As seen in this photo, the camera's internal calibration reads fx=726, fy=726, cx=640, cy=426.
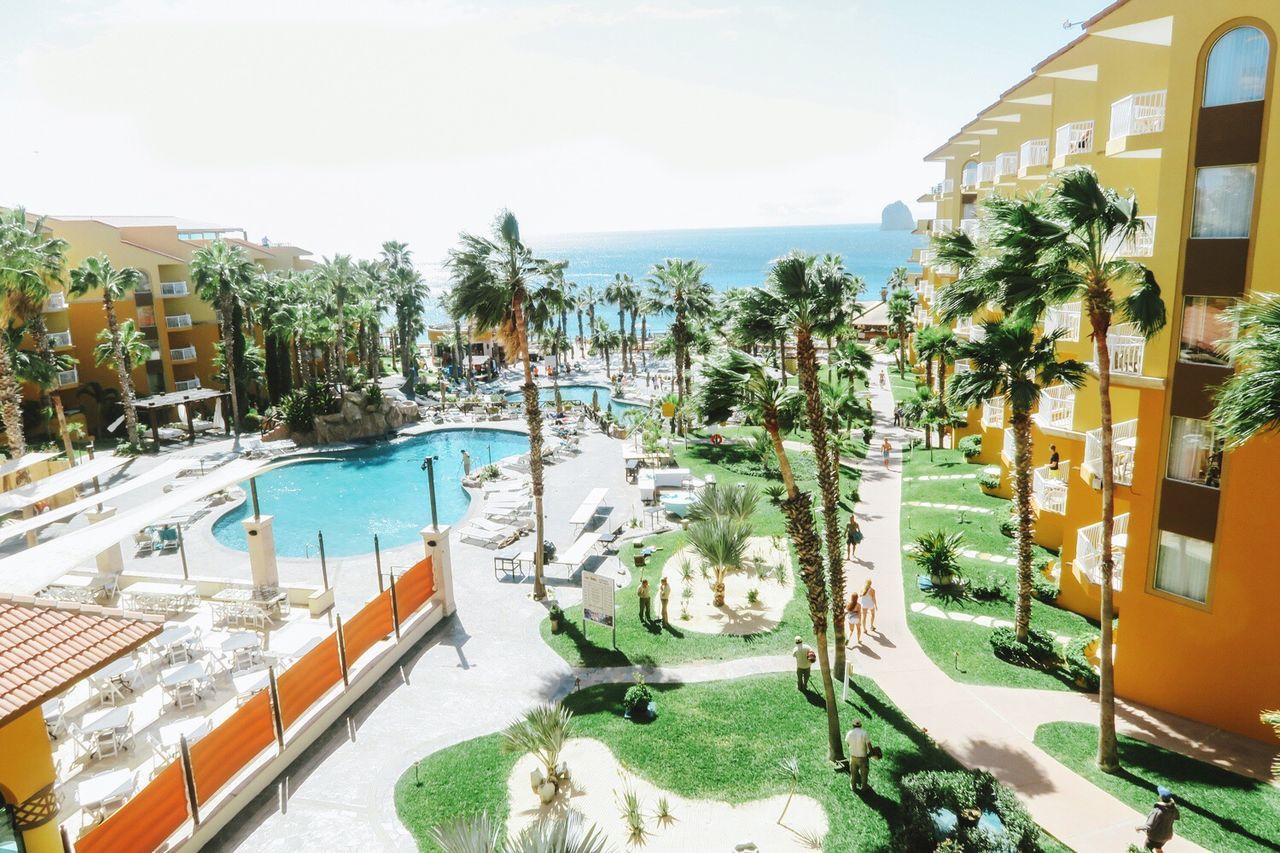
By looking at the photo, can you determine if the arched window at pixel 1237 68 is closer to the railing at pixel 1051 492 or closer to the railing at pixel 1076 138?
the railing at pixel 1076 138

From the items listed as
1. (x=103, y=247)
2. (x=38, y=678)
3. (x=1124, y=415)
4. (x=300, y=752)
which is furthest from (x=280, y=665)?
(x=103, y=247)

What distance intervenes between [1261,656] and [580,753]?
12647mm

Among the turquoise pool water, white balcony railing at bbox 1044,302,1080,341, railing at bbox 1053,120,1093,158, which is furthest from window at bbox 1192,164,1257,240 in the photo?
the turquoise pool water

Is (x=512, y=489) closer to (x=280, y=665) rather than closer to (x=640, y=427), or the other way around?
(x=640, y=427)

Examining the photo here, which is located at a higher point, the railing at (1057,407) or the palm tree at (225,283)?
the palm tree at (225,283)

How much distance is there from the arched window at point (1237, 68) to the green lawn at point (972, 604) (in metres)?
11.9

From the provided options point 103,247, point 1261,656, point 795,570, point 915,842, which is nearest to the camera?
point 915,842

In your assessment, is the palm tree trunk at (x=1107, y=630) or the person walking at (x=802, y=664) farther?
the person walking at (x=802, y=664)

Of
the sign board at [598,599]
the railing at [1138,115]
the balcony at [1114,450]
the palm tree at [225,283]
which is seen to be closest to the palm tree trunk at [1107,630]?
the balcony at [1114,450]

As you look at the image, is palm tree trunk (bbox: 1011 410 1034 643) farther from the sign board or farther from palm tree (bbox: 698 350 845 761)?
the sign board

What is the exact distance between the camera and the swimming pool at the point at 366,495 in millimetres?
28359

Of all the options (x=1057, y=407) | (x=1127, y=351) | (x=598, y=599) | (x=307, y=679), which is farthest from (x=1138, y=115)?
(x=307, y=679)

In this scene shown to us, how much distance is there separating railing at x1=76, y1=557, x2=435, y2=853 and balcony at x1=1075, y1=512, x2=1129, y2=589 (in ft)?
52.8

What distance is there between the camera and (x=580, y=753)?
1377 cm
